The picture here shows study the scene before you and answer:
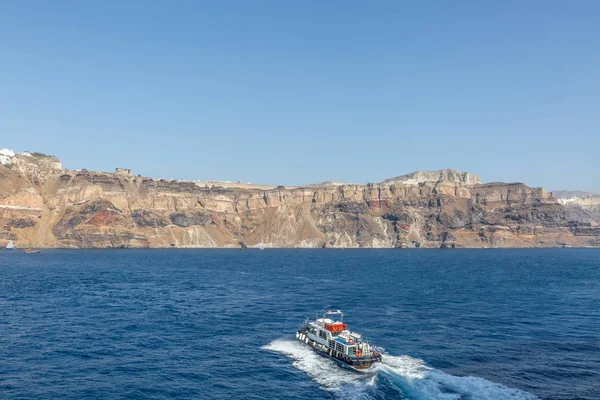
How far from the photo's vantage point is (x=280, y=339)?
78062 millimetres

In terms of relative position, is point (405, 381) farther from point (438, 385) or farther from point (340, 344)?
point (340, 344)

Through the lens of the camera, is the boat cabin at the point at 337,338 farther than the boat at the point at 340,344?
Yes

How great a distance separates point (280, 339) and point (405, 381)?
25.0 metres

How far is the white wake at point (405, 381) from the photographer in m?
54.3

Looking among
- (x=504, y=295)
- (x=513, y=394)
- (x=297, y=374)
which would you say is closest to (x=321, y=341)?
(x=297, y=374)

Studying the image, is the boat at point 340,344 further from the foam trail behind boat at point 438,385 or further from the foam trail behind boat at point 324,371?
the foam trail behind boat at point 438,385

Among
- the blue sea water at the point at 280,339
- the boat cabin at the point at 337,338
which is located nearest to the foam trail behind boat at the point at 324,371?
the blue sea water at the point at 280,339

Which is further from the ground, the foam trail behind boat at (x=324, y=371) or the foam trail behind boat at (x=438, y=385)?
the foam trail behind boat at (x=438, y=385)

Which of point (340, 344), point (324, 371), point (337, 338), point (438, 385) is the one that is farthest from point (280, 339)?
point (438, 385)

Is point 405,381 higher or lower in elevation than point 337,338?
lower

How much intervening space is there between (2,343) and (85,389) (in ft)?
88.5

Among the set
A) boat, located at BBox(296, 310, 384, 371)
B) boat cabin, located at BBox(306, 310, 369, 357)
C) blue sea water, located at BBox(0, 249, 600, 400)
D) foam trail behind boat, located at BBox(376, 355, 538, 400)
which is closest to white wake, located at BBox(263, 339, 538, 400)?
foam trail behind boat, located at BBox(376, 355, 538, 400)

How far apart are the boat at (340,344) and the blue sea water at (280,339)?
5.42 ft

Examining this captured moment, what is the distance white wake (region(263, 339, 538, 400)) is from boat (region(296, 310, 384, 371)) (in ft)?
3.56
